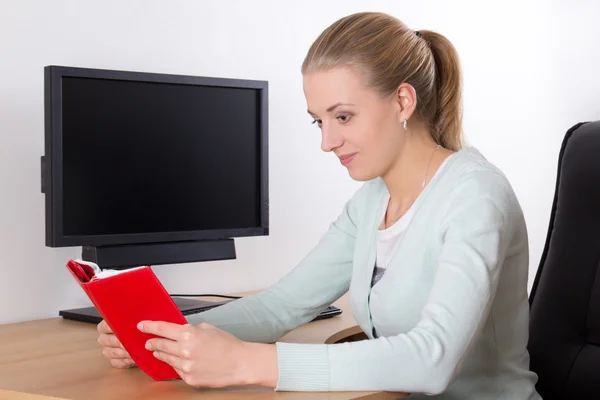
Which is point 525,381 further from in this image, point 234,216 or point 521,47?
point 521,47

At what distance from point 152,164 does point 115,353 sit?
1.73 feet

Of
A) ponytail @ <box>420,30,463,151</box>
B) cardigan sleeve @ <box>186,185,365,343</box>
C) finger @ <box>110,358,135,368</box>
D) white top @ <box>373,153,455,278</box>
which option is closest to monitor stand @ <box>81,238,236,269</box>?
cardigan sleeve @ <box>186,185,365,343</box>

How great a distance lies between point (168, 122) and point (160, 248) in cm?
26

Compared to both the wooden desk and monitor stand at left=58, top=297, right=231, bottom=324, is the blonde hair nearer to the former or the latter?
the wooden desk

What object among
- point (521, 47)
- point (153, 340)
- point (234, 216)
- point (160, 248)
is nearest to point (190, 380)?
point (153, 340)

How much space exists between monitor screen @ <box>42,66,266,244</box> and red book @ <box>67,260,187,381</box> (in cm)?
46

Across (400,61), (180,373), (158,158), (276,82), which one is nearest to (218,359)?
(180,373)

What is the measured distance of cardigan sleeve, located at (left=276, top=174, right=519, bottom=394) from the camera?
117 centimetres

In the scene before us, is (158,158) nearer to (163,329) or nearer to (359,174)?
(359,174)

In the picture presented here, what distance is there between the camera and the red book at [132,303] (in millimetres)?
1193

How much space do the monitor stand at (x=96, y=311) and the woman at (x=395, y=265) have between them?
0.20m

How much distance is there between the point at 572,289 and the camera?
1595 millimetres

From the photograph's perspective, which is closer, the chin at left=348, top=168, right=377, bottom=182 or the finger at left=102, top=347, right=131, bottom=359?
the finger at left=102, top=347, right=131, bottom=359

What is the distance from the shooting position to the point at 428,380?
1.18 meters
